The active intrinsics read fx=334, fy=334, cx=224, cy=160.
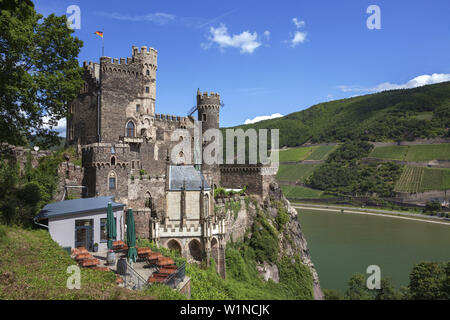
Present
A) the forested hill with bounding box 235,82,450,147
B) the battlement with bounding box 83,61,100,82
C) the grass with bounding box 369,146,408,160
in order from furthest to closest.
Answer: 1. the forested hill with bounding box 235,82,450,147
2. the grass with bounding box 369,146,408,160
3. the battlement with bounding box 83,61,100,82

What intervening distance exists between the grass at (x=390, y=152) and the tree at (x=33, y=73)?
12875 centimetres

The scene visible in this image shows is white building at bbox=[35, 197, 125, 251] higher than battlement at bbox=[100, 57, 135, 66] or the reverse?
the reverse

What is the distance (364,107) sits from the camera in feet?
636

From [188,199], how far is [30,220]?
1168 cm

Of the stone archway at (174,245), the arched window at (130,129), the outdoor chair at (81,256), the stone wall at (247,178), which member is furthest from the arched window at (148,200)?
the stone wall at (247,178)

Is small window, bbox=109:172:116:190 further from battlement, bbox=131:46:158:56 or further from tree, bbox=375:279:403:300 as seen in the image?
tree, bbox=375:279:403:300

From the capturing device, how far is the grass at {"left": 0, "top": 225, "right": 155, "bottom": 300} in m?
10.5

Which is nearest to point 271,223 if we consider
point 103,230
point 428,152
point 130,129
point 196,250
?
point 196,250

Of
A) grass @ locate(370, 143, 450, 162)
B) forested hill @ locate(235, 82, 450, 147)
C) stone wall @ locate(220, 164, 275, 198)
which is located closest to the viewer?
stone wall @ locate(220, 164, 275, 198)

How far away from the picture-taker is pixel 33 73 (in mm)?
16734

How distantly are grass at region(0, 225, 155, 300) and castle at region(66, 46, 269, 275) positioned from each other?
9067 millimetres

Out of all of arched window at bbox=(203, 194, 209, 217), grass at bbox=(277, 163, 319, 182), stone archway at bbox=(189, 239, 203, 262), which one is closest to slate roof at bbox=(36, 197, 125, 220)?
stone archway at bbox=(189, 239, 203, 262)

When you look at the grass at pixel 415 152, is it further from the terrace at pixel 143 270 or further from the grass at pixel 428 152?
the terrace at pixel 143 270
